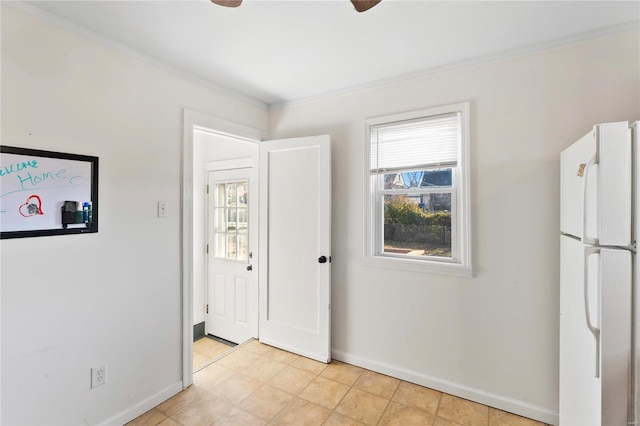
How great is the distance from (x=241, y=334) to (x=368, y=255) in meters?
1.77

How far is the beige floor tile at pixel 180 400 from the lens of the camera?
6.93ft

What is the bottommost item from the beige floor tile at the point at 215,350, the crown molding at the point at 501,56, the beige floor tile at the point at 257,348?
the beige floor tile at the point at 215,350

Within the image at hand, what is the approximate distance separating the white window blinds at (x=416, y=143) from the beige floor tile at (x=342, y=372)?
1.75 m

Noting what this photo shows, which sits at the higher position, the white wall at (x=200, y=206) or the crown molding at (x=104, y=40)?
the crown molding at (x=104, y=40)

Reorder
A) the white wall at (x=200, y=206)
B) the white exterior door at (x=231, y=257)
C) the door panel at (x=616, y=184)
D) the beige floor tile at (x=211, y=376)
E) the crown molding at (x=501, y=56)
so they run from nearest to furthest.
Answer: the door panel at (x=616, y=184) < the crown molding at (x=501, y=56) < the beige floor tile at (x=211, y=376) < the white exterior door at (x=231, y=257) < the white wall at (x=200, y=206)

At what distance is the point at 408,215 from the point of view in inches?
100

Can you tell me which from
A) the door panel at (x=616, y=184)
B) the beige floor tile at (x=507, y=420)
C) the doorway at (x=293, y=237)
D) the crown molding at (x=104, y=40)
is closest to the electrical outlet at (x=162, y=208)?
the doorway at (x=293, y=237)

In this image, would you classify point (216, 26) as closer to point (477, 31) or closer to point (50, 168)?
point (50, 168)

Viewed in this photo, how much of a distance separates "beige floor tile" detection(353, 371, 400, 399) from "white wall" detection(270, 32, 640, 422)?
0.23ft

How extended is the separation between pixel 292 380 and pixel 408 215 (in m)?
1.66

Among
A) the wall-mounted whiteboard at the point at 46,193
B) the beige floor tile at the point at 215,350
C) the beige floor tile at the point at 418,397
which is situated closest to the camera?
the wall-mounted whiteboard at the point at 46,193

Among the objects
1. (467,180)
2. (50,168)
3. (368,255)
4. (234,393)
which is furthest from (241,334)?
(467,180)

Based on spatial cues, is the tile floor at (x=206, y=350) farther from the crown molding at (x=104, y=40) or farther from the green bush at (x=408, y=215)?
the crown molding at (x=104, y=40)

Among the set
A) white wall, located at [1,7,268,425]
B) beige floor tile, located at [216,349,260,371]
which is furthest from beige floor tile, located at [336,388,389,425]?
white wall, located at [1,7,268,425]
